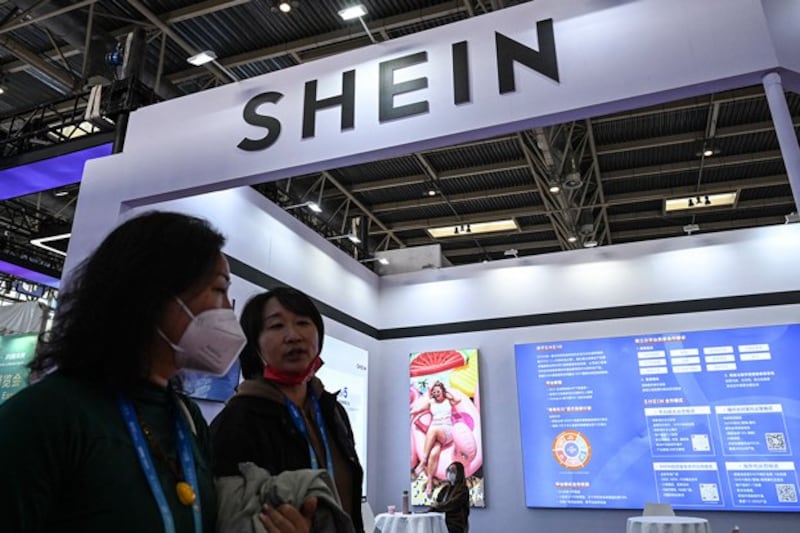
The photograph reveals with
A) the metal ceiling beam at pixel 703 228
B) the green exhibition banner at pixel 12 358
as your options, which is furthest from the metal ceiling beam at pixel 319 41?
the metal ceiling beam at pixel 703 228

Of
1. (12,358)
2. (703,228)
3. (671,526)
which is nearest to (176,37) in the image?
(12,358)

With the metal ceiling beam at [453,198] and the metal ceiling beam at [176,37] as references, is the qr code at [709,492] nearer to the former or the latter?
the metal ceiling beam at [453,198]

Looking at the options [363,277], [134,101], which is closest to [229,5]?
[134,101]

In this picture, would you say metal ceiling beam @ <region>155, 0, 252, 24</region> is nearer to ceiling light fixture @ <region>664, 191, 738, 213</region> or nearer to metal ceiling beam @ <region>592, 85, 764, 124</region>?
metal ceiling beam @ <region>592, 85, 764, 124</region>

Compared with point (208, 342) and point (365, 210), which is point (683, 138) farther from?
point (208, 342)

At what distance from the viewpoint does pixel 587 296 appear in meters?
7.48

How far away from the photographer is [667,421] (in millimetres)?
6641

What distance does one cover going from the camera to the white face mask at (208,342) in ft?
3.22

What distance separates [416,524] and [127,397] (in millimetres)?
5139

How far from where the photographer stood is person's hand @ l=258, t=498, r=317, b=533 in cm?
91

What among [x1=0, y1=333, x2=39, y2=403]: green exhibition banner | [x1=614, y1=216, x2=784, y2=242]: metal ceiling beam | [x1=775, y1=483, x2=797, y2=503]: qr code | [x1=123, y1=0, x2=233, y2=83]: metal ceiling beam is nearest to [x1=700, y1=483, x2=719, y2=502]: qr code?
[x1=775, y1=483, x2=797, y2=503]: qr code

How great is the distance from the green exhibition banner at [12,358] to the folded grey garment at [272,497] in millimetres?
5731

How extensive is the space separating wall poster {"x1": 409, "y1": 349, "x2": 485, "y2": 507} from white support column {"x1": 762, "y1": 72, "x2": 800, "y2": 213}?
5.41m

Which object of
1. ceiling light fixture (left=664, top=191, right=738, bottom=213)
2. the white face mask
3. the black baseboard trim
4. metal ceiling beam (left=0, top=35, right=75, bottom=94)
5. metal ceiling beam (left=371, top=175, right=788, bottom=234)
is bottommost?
the white face mask
